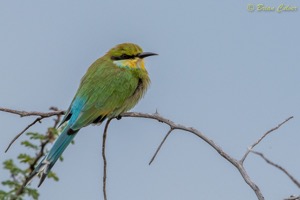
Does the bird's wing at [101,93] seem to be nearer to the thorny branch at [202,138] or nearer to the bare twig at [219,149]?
the thorny branch at [202,138]

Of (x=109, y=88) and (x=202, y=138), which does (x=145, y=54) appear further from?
(x=202, y=138)

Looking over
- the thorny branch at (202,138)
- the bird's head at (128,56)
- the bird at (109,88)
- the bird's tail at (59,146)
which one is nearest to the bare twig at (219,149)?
the thorny branch at (202,138)

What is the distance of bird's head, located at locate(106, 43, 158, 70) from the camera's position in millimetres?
4258

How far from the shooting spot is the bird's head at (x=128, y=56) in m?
4.26

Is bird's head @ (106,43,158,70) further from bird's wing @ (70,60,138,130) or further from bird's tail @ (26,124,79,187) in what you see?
bird's tail @ (26,124,79,187)

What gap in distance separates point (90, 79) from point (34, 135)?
282cm

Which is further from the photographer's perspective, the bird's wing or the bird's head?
the bird's head

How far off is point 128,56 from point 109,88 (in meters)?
0.42

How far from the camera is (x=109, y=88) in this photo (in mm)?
4008

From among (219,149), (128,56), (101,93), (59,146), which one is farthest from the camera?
(128,56)

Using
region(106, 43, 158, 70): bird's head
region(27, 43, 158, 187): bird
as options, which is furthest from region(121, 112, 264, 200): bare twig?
region(106, 43, 158, 70): bird's head

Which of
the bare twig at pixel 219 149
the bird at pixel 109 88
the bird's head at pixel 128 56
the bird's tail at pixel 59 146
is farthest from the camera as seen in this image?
the bird's head at pixel 128 56

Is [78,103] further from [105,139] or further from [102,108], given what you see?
[105,139]

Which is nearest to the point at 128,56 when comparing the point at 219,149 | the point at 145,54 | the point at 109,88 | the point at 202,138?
the point at 145,54
